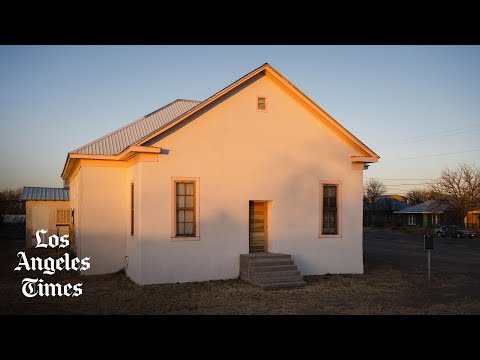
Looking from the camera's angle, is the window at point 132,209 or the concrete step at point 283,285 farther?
the window at point 132,209

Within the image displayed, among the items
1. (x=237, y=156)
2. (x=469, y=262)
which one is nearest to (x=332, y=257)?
(x=237, y=156)

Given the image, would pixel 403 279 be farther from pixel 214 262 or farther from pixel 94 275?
pixel 94 275

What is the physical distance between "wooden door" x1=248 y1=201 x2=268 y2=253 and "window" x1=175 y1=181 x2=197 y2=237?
6.87 ft

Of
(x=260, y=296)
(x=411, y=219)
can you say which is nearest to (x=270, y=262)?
(x=260, y=296)

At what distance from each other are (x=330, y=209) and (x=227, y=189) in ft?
13.5

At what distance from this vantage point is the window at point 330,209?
17250 millimetres

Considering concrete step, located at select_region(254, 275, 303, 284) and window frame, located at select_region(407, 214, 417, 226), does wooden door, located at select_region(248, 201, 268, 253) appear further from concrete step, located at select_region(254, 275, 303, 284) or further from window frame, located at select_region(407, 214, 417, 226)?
window frame, located at select_region(407, 214, 417, 226)

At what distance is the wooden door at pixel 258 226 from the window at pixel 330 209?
2.28 metres

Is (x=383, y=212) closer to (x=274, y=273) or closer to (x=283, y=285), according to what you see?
(x=274, y=273)

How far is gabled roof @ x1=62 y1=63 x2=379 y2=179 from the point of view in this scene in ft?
49.0

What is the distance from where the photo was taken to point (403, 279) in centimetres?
1642

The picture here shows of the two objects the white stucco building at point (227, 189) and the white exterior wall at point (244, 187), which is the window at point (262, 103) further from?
the white exterior wall at point (244, 187)

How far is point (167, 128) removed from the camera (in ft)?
48.1

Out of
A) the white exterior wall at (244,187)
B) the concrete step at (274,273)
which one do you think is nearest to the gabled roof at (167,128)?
the white exterior wall at (244,187)
